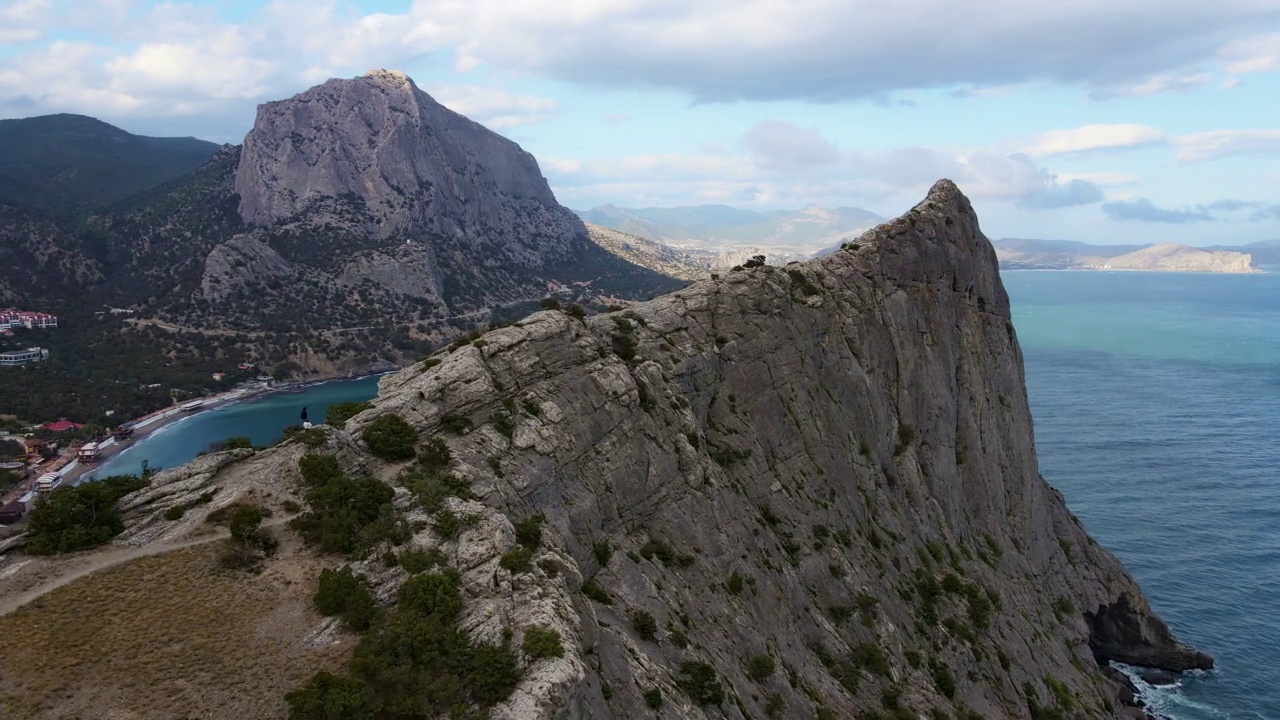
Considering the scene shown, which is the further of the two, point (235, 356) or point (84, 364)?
point (235, 356)

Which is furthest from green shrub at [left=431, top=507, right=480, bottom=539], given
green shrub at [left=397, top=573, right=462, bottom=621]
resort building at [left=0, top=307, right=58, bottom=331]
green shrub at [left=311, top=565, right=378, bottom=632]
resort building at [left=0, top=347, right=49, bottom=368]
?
resort building at [left=0, top=307, right=58, bottom=331]

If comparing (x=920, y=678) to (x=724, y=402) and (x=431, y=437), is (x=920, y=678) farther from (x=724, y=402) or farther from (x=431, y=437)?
(x=431, y=437)

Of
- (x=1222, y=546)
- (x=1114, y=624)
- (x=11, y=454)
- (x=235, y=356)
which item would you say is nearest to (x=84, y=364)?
(x=235, y=356)

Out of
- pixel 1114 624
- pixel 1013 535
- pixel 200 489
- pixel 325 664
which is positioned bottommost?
pixel 1114 624

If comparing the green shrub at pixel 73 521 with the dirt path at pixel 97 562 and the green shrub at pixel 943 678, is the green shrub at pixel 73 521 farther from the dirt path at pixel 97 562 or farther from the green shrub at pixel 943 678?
the green shrub at pixel 943 678

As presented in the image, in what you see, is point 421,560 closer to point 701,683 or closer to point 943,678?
point 701,683

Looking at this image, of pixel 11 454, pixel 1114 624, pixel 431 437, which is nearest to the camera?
pixel 431 437

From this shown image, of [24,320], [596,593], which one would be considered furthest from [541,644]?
[24,320]
